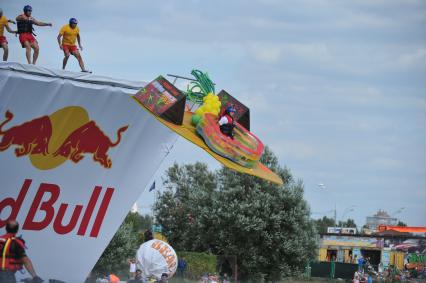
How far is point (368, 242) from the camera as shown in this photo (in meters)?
60.8

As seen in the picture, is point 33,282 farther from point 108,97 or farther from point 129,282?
point 108,97

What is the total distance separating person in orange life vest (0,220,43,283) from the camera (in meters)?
10.4

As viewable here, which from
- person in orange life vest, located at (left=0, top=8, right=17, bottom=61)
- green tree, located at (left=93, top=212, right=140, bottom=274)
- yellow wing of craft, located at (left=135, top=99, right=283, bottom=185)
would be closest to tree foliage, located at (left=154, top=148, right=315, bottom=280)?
green tree, located at (left=93, top=212, right=140, bottom=274)

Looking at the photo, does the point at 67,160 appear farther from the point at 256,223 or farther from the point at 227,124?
the point at 256,223

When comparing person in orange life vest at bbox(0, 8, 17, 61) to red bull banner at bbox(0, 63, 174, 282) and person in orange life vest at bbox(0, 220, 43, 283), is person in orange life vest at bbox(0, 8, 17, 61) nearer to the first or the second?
red bull banner at bbox(0, 63, 174, 282)

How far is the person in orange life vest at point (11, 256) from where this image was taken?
34.2 feet

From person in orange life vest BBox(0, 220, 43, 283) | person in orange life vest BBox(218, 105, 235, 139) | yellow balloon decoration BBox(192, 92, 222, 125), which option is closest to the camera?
person in orange life vest BBox(0, 220, 43, 283)

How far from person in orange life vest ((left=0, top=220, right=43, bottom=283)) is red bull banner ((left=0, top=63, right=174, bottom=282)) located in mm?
3757

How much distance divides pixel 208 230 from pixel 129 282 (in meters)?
→ 23.2

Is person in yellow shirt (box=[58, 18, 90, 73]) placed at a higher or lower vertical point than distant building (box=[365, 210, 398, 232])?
lower

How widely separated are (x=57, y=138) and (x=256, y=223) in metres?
20.8

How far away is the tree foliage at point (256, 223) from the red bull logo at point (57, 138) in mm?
20169

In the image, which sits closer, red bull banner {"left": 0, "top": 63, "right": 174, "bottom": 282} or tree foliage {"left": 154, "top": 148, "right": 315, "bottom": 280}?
red bull banner {"left": 0, "top": 63, "right": 174, "bottom": 282}

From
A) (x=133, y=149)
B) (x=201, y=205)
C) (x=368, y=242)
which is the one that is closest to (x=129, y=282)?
(x=133, y=149)
